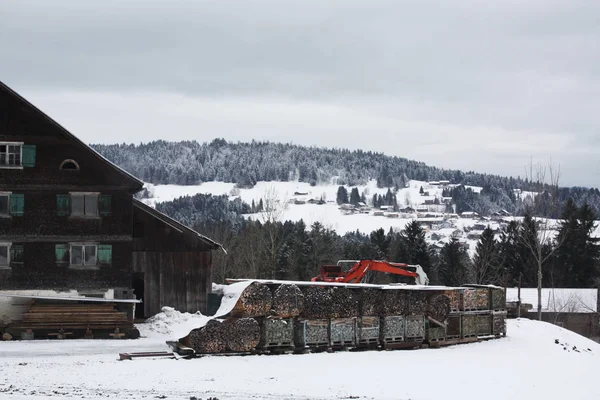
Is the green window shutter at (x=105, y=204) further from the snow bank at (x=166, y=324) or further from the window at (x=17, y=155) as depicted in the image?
the snow bank at (x=166, y=324)

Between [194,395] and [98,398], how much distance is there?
8.19ft

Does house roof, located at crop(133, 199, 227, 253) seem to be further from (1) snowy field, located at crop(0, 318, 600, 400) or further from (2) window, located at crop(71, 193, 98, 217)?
(1) snowy field, located at crop(0, 318, 600, 400)

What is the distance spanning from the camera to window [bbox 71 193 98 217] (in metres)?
35.2

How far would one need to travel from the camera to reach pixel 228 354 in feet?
92.5

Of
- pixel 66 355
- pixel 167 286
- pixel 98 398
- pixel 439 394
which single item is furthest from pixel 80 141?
pixel 439 394

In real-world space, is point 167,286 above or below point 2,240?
below

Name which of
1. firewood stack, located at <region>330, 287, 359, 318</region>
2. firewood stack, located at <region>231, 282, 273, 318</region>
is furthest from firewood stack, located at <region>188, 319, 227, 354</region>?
firewood stack, located at <region>330, 287, 359, 318</region>

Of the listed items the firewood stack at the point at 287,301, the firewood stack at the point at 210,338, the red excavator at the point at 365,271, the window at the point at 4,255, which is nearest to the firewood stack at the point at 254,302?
the firewood stack at the point at 287,301

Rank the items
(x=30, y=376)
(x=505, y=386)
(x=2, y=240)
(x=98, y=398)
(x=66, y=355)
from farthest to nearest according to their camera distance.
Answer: (x=2, y=240) → (x=66, y=355) → (x=505, y=386) → (x=30, y=376) → (x=98, y=398)

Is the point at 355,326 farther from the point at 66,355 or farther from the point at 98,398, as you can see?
the point at 98,398

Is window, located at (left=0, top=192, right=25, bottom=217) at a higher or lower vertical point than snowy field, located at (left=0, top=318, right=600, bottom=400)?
higher

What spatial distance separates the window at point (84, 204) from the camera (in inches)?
1387

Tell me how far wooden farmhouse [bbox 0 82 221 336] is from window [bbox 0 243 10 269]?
44 millimetres

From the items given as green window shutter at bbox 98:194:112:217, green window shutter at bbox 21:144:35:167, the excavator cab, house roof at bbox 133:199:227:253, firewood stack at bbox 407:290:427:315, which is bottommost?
firewood stack at bbox 407:290:427:315
